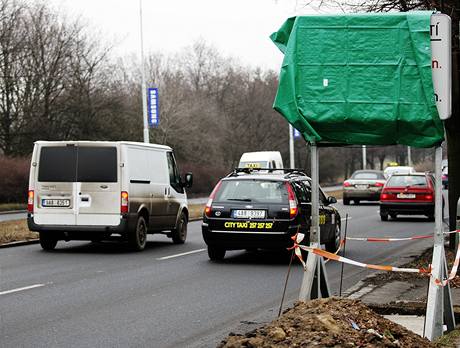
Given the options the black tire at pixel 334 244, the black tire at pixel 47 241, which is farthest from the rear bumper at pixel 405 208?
the black tire at pixel 47 241

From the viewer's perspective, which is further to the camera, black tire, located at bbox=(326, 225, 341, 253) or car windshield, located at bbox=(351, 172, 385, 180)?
car windshield, located at bbox=(351, 172, 385, 180)

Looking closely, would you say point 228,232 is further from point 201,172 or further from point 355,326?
point 201,172

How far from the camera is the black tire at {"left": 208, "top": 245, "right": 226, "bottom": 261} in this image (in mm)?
16609

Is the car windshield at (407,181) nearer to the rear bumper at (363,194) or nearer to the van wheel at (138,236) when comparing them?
the rear bumper at (363,194)

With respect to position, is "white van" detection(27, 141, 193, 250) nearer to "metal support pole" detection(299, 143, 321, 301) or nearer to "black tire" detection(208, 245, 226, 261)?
"black tire" detection(208, 245, 226, 261)

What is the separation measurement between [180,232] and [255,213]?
5.37 metres

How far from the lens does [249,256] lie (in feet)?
58.4

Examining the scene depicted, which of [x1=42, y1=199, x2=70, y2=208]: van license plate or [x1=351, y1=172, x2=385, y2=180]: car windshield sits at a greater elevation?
[x1=351, y1=172, x2=385, y2=180]: car windshield

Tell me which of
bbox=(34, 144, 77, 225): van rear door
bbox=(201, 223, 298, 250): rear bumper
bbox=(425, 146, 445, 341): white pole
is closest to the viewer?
bbox=(425, 146, 445, 341): white pole

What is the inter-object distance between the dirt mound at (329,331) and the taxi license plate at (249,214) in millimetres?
8560

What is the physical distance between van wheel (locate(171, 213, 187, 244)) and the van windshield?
3202 millimetres

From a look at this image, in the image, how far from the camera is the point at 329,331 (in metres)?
6.61

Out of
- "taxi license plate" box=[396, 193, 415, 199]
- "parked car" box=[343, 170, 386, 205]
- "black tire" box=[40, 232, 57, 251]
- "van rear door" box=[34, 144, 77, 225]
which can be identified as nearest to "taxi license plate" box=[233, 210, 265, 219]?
"van rear door" box=[34, 144, 77, 225]

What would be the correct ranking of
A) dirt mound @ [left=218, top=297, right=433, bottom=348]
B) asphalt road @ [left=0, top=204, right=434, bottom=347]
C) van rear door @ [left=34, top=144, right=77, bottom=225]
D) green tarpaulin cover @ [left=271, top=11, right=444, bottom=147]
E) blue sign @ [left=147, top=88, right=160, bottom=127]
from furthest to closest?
1. blue sign @ [left=147, top=88, right=160, bottom=127]
2. van rear door @ [left=34, top=144, right=77, bottom=225]
3. asphalt road @ [left=0, top=204, right=434, bottom=347]
4. green tarpaulin cover @ [left=271, top=11, right=444, bottom=147]
5. dirt mound @ [left=218, top=297, right=433, bottom=348]
